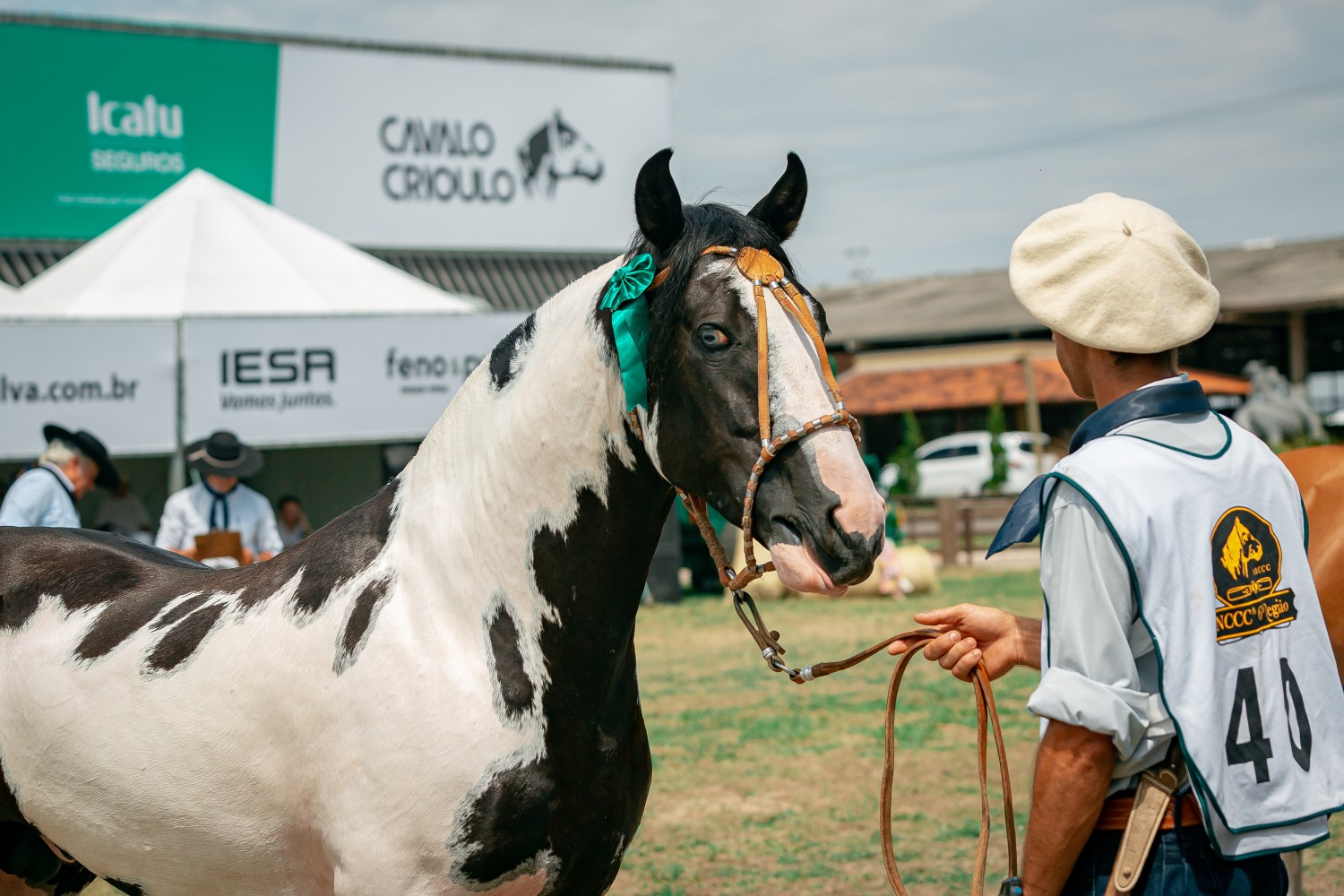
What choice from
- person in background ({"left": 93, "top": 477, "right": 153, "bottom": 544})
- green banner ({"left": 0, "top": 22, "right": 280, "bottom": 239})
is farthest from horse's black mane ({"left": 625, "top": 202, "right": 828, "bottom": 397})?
green banner ({"left": 0, "top": 22, "right": 280, "bottom": 239})

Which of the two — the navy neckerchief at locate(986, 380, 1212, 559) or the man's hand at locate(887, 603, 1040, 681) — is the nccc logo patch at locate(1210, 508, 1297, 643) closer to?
the navy neckerchief at locate(986, 380, 1212, 559)

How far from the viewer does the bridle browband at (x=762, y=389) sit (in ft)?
7.04

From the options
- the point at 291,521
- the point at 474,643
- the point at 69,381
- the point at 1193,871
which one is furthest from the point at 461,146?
the point at 1193,871

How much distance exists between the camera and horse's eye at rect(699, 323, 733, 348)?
2246mm

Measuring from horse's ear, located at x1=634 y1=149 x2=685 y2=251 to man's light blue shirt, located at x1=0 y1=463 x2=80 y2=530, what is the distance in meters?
4.80

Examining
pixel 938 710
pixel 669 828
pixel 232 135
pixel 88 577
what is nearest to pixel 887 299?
pixel 232 135

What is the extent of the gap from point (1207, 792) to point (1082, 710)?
22 cm

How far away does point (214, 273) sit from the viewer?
1034 centimetres

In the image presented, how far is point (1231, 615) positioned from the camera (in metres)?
1.79

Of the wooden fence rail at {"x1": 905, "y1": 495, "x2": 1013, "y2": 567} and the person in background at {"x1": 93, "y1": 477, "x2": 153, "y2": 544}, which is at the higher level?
the person in background at {"x1": 93, "y1": 477, "x2": 153, "y2": 544}

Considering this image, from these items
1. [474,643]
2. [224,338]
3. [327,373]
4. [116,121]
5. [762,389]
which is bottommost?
[474,643]

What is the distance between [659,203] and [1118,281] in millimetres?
875

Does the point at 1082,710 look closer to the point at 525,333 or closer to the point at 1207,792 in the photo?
the point at 1207,792

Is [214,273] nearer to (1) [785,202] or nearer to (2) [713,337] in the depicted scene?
(1) [785,202]
